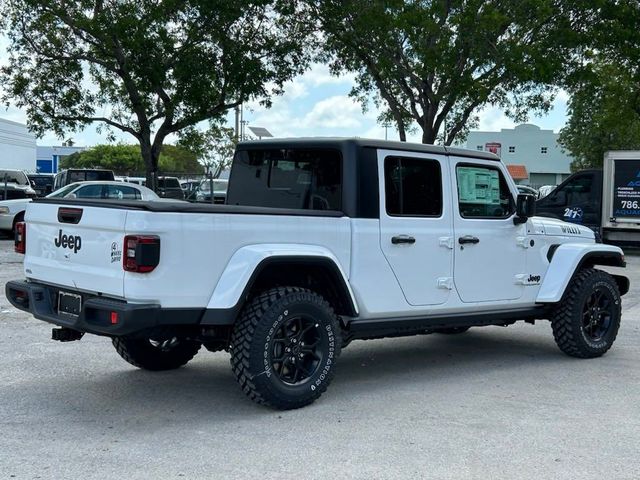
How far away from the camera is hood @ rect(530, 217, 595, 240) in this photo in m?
7.14

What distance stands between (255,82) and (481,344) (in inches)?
619

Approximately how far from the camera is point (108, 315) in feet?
15.7

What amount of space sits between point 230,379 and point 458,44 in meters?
15.4

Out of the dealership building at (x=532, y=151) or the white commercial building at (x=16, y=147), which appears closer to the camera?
the white commercial building at (x=16, y=147)

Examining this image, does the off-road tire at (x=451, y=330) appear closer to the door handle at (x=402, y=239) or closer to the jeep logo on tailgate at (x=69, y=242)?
the door handle at (x=402, y=239)

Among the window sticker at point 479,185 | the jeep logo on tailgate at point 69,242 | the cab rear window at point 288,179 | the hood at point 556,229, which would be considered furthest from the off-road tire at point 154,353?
the hood at point 556,229

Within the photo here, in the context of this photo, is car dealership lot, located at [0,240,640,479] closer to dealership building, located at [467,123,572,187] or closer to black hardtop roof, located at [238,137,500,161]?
black hardtop roof, located at [238,137,500,161]

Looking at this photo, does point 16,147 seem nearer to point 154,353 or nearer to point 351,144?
point 154,353

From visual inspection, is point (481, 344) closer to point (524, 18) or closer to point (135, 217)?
point (135, 217)

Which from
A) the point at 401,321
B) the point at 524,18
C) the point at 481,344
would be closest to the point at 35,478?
the point at 401,321

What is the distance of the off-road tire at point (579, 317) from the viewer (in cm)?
717

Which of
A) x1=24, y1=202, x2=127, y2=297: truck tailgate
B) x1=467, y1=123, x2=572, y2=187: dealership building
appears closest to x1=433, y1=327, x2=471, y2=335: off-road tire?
x1=24, y1=202, x2=127, y2=297: truck tailgate

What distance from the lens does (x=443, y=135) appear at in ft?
84.6

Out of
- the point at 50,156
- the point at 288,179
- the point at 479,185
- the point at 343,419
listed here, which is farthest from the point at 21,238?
the point at 50,156
